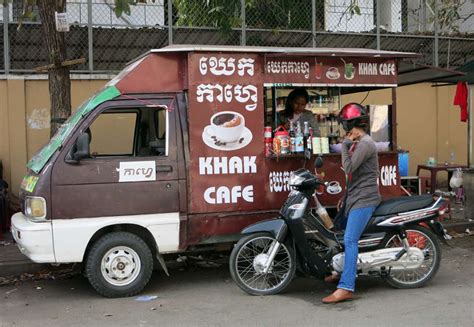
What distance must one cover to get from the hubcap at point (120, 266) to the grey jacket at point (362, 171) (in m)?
2.24

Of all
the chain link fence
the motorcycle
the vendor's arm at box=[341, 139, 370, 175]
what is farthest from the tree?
the vendor's arm at box=[341, 139, 370, 175]

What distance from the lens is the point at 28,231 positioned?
17.3 feet

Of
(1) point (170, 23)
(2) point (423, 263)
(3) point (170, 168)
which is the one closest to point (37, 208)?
(3) point (170, 168)

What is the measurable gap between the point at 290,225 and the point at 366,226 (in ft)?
2.53

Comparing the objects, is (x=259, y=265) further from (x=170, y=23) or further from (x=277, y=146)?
(x=170, y=23)

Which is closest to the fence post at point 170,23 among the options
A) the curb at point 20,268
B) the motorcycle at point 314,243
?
the curb at point 20,268

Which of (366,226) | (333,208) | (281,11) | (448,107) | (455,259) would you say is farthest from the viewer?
(448,107)

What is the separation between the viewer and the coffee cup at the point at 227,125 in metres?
5.87

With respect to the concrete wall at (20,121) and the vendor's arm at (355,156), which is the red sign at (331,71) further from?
the concrete wall at (20,121)

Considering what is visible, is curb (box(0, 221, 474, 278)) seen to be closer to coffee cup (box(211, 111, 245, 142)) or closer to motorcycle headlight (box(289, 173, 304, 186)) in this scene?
coffee cup (box(211, 111, 245, 142))

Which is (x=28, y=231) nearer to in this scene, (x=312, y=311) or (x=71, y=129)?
(x=71, y=129)

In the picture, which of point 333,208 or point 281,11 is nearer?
point 333,208

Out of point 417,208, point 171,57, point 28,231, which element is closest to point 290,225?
point 417,208

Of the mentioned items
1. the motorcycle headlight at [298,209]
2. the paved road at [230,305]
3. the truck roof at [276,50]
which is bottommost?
the paved road at [230,305]
